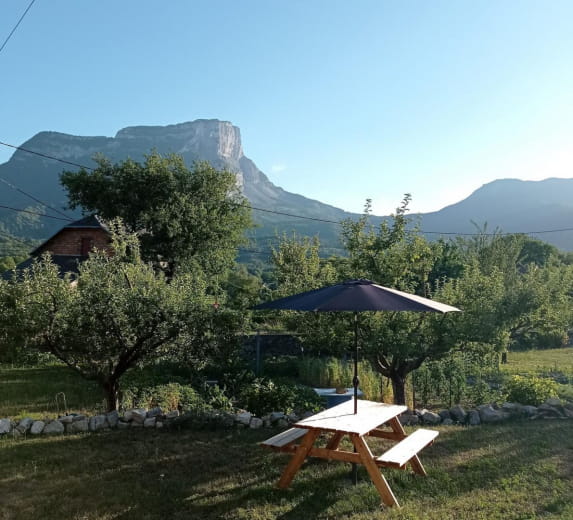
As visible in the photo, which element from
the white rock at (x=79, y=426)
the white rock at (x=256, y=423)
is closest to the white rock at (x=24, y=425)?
the white rock at (x=79, y=426)

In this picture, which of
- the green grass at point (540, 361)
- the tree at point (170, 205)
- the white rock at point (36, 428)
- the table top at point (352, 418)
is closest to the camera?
the table top at point (352, 418)

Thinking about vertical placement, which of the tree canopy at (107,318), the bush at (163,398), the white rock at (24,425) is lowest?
the bush at (163,398)

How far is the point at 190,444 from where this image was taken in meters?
5.79

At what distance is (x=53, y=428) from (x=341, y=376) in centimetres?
689

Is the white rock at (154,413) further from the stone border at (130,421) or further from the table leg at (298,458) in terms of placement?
the table leg at (298,458)

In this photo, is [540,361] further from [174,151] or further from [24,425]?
[174,151]

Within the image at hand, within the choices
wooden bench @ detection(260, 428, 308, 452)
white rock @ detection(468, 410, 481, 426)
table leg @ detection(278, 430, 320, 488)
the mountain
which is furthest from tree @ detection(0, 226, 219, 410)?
the mountain

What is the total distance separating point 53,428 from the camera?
20.6ft

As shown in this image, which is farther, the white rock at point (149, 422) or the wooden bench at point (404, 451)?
the white rock at point (149, 422)

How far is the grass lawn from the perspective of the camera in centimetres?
398

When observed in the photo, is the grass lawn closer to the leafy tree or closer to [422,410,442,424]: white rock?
[422,410,442,424]: white rock

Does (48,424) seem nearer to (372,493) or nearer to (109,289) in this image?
(109,289)

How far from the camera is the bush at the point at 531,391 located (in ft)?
24.8

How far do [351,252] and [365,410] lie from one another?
12.0 feet
